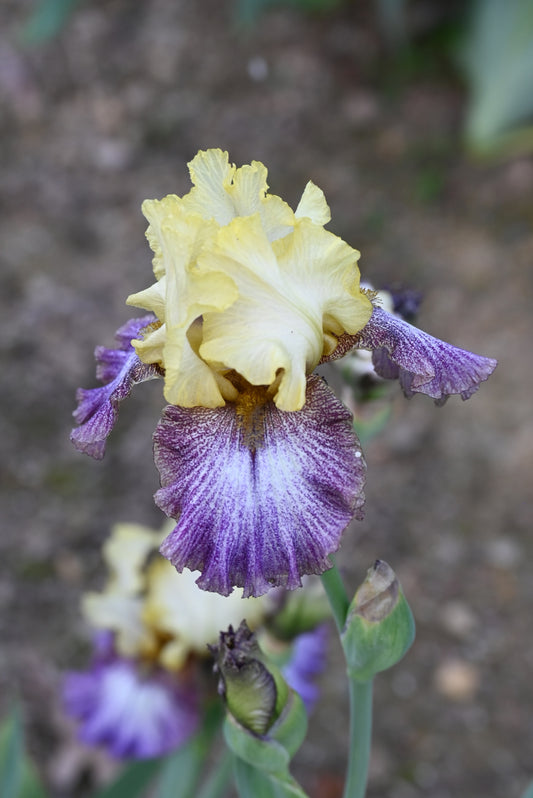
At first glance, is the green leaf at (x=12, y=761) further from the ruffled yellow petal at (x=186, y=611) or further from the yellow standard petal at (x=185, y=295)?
the yellow standard petal at (x=185, y=295)

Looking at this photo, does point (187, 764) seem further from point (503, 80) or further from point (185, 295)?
point (503, 80)

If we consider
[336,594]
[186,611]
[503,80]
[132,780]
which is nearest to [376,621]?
[336,594]

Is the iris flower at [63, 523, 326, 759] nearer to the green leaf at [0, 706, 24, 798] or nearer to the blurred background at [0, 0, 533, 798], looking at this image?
the green leaf at [0, 706, 24, 798]

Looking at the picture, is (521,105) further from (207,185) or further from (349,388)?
(207,185)

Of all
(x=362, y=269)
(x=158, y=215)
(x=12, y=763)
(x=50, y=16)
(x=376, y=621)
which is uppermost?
(x=50, y=16)

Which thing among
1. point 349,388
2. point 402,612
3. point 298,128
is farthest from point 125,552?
point 298,128

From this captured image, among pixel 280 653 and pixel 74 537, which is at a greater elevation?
pixel 74 537

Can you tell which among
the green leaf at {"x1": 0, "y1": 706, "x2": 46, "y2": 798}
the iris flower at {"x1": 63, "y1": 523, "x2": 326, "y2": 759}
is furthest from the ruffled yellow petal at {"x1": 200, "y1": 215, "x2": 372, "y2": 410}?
the green leaf at {"x1": 0, "y1": 706, "x2": 46, "y2": 798}
